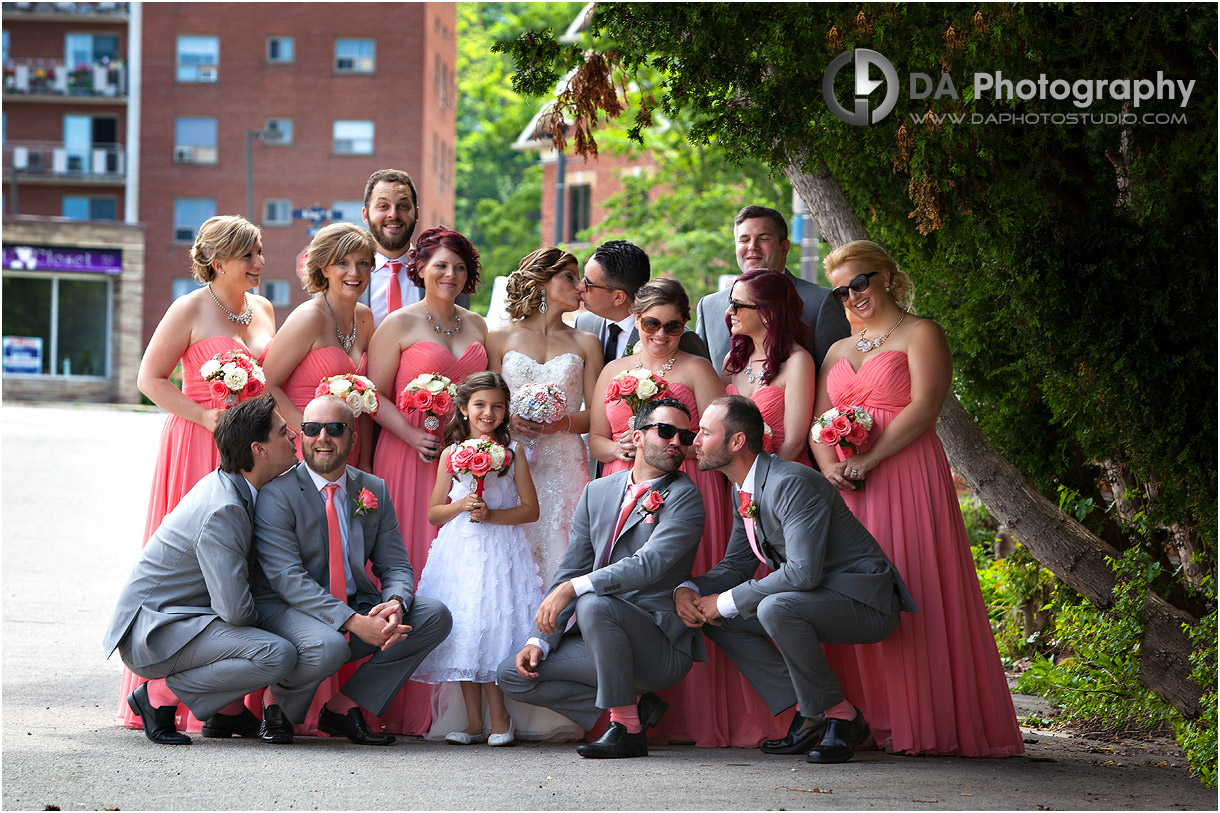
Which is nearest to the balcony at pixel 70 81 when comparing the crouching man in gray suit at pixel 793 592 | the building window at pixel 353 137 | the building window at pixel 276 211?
the building window at pixel 276 211

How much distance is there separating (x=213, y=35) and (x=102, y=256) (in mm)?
9967

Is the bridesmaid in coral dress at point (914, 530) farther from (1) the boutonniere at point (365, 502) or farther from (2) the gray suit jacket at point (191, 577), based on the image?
(2) the gray suit jacket at point (191, 577)

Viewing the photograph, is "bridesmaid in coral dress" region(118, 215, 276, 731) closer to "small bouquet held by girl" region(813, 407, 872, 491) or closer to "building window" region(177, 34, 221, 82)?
"small bouquet held by girl" region(813, 407, 872, 491)

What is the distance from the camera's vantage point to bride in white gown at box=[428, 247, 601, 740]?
288 inches

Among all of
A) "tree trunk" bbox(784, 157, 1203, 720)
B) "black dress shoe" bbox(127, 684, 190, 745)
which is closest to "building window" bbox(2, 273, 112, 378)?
"tree trunk" bbox(784, 157, 1203, 720)

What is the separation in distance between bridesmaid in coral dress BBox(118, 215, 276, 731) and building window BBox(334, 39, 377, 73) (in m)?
43.3

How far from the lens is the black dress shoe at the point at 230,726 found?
647cm

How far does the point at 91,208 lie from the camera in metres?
49.8

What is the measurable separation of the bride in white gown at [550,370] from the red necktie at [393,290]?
86cm

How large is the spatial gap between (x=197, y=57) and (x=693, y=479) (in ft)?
151

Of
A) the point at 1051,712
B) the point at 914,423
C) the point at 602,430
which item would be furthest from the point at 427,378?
the point at 1051,712

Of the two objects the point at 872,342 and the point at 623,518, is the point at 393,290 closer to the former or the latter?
the point at 623,518

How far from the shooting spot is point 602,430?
7.19 metres

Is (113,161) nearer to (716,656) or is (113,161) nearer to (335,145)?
(335,145)
